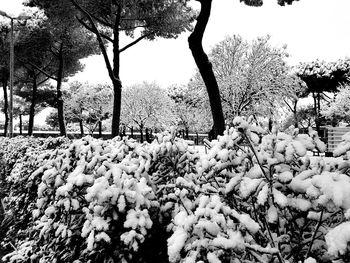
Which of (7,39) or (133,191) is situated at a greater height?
(7,39)

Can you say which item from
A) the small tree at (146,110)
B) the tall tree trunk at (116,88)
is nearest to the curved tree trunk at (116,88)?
the tall tree trunk at (116,88)

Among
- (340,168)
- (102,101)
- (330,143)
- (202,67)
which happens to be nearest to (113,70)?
(202,67)

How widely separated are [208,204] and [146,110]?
47.5 metres

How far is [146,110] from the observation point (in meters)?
48.9

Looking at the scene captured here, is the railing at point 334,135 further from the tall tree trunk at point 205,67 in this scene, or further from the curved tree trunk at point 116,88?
the tall tree trunk at point 205,67

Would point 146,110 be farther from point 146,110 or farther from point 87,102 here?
point 87,102

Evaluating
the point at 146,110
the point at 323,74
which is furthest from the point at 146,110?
the point at 323,74

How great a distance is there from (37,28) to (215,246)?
27.9 metres

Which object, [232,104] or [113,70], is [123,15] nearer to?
[113,70]

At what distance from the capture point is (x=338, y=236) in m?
1.18

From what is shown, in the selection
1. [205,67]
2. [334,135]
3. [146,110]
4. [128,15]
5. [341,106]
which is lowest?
[334,135]

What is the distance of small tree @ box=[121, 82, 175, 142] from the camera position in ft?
160

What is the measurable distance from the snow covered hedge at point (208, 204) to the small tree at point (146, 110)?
45192mm

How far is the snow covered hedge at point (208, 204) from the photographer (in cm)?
155
